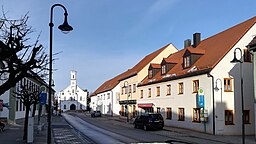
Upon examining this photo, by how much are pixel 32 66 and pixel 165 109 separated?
26229mm

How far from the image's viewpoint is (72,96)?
404 ft

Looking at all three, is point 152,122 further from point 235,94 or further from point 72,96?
point 72,96

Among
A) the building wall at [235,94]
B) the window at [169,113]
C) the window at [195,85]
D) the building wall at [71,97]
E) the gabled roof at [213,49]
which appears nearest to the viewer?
the building wall at [235,94]

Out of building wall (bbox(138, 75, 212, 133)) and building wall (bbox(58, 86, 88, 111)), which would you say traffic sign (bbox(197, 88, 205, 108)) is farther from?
building wall (bbox(58, 86, 88, 111))

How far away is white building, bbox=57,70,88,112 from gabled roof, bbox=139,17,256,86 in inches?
3558

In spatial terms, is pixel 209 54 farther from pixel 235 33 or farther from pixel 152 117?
pixel 152 117

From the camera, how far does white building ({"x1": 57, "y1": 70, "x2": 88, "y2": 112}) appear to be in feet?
402

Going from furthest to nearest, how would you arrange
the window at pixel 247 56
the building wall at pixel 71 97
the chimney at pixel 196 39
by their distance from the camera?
the building wall at pixel 71 97 < the chimney at pixel 196 39 < the window at pixel 247 56

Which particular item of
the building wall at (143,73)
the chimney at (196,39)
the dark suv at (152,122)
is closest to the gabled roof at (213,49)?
the chimney at (196,39)

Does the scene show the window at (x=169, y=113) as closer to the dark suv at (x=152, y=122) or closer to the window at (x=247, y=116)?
the dark suv at (x=152, y=122)

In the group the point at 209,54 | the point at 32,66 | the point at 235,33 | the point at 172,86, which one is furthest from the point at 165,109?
the point at 32,66

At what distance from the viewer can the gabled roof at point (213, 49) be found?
27219 millimetres

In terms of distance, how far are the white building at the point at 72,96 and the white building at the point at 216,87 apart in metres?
91.8

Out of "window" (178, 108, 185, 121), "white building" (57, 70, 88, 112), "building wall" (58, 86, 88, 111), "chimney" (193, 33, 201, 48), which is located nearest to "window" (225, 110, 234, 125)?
"window" (178, 108, 185, 121)
